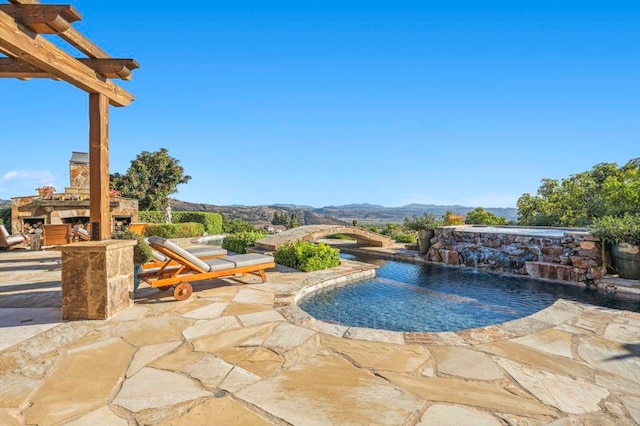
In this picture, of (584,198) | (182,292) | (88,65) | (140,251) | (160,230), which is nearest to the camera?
(88,65)

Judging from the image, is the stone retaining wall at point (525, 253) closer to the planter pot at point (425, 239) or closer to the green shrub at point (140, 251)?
the planter pot at point (425, 239)

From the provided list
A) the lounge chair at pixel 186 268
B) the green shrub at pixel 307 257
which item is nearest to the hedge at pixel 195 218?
the green shrub at pixel 307 257

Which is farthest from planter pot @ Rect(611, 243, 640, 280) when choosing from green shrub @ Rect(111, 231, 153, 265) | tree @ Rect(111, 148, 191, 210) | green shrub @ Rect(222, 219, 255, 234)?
tree @ Rect(111, 148, 191, 210)

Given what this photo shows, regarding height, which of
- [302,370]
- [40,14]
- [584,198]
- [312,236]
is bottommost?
[302,370]

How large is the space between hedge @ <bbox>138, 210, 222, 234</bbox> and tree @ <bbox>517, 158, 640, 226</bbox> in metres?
19.3

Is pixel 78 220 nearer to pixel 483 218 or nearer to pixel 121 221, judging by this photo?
pixel 121 221

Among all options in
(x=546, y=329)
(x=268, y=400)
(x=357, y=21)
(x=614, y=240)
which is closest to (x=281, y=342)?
(x=268, y=400)

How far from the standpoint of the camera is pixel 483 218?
56.2ft

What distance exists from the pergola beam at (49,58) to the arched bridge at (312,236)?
20.3 ft

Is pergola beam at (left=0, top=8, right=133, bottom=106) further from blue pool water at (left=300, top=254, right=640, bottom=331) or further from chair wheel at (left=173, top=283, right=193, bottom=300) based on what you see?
blue pool water at (left=300, top=254, right=640, bottom=331)

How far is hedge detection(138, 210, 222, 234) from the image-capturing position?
789 inches

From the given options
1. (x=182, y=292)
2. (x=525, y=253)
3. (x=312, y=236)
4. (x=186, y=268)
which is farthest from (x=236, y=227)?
(x=525, y=253)

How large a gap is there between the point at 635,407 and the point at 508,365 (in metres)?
0.79

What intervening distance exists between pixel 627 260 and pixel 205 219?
20269 millimetres
